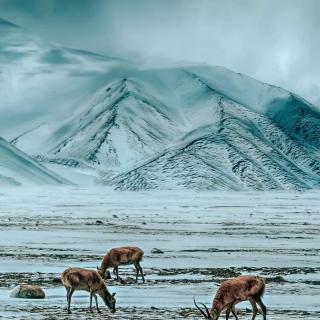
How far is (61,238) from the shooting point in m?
50.8

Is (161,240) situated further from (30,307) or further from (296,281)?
(30,307)

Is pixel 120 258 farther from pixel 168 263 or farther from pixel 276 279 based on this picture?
pixel 168 263

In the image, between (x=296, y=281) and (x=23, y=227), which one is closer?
(x=296, y=281)

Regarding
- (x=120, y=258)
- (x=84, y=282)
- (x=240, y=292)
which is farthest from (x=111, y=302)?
(x=120, y=258)

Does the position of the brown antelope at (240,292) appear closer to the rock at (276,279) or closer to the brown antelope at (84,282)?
the brown antelope at (84,282)

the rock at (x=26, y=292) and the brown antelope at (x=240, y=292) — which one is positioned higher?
the rock at (x=26, y=292)

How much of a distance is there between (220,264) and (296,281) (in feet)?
22.5

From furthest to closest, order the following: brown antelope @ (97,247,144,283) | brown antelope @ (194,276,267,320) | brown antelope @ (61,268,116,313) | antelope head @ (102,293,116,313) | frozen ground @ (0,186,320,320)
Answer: brown antelope @ (97,247,144,283), frozen ground @ (0,186,320,320), antelope head @ (102,293,116,313), brown antelope @ (61,268,116,313), brown antelope @ (194,276,267,320)

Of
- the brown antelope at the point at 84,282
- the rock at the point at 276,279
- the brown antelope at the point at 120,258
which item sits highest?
the brown antelope at the point at 120,258

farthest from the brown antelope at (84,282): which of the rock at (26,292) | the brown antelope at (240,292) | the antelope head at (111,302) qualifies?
the brown antelope at (240,292)

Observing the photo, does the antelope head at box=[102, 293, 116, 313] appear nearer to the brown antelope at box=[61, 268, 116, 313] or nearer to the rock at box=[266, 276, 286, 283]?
the brown antelope at box=[61, 268, 116, 313]

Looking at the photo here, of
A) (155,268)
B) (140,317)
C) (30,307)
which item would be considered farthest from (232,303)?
→ (155,268)

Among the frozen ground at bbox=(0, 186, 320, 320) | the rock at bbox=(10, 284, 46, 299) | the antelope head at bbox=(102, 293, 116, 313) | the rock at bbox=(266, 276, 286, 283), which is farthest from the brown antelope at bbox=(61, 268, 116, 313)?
the rock at bbox=(266, 276, 286, 283)

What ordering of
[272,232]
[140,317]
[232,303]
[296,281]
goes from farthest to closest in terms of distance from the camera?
1. [272,232]
2. [296,281]
3. [140,317]
4. [232,303]
